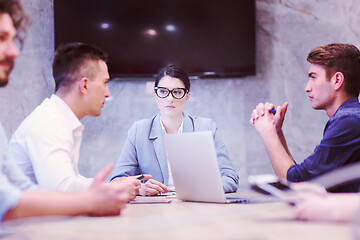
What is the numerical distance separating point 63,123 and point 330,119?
123 cm

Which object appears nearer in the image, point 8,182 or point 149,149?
point 8,182

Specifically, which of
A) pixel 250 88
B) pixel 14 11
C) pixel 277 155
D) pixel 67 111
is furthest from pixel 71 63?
pixel 250 88

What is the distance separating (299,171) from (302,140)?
1486mm

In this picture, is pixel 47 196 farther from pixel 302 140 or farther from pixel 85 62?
pixel 302 140

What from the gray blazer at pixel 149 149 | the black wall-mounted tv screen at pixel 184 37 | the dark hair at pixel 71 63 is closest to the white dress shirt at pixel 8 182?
the dark hair at pixel 71 63

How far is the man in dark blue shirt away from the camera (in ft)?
5.58

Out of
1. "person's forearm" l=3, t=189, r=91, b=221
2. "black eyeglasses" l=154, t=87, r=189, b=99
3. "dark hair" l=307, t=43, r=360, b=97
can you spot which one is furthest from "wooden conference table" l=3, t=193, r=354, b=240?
"black eyeglasses" l=154, t=87, r=189, b=99

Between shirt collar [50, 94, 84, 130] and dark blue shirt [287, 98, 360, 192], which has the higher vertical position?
shirt collar [50, 94, 84, 130]

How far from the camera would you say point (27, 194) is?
3.30 ft

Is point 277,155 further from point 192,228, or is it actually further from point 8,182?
point 8,182

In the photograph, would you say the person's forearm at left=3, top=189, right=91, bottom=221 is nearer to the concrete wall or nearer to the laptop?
the laptop

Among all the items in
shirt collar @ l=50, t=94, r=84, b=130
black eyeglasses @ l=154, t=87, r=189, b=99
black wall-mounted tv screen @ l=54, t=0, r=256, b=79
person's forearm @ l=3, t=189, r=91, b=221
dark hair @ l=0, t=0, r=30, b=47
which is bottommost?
person's forearm @ l=3, t=189, r=91, b=221

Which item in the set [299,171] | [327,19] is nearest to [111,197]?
[299,171]

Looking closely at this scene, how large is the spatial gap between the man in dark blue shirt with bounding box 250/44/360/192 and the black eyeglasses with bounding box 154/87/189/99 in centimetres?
58
